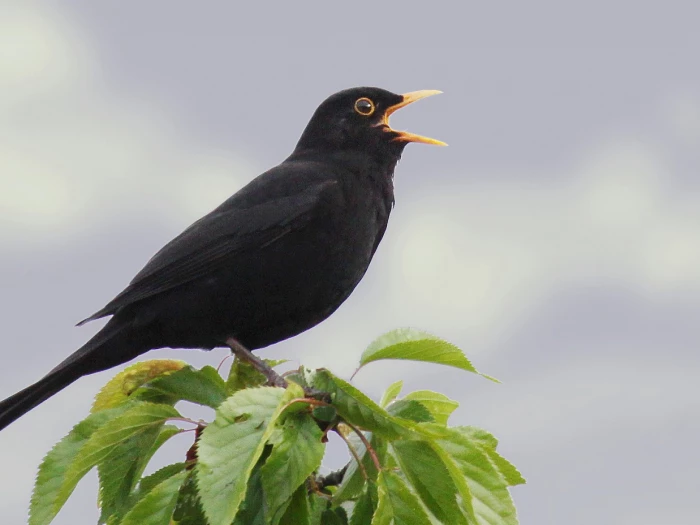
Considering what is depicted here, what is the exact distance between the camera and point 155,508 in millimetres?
2941

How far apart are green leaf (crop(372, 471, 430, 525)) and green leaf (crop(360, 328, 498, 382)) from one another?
20.5 inches

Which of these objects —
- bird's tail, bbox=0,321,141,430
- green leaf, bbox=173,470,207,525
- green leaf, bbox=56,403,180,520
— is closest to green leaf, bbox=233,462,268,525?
green leaf, bbox=173,470,207,525

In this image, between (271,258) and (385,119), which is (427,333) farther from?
(385,119)

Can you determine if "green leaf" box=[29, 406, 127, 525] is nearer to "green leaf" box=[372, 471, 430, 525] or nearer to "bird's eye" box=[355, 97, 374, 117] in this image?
"green leaf" box=[372, 471, 430, 525]

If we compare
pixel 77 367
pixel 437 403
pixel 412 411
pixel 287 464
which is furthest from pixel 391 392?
pixel 77 367

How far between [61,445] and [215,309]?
1.74 metres

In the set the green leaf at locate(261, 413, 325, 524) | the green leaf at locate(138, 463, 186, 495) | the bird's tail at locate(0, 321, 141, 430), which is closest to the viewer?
the green leaf at locate(261, 413, 325, 524)

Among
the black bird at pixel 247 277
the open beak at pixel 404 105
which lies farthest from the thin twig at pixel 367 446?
the open beak at pixel 404 105

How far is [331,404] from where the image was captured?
299 centimetres

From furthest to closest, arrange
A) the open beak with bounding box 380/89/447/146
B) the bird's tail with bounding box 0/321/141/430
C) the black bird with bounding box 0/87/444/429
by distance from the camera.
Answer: the open beak with bounding box 380/89/447/146 < the black bird with bounding box 0/87/444/429 < the bird's tail with bounding box 0/321/141/430

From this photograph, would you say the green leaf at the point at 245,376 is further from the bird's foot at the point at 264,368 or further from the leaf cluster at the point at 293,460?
the leaf cluster at the point at 293,460

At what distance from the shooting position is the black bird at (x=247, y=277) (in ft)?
16.7

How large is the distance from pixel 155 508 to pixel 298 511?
0.46 m

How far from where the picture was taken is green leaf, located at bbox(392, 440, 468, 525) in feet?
9.30
